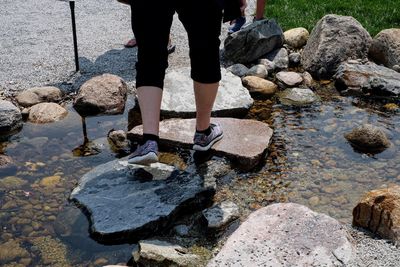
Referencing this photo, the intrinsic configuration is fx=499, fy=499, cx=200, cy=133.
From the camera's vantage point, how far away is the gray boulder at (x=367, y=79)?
5596 mm

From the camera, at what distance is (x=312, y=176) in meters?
4.07

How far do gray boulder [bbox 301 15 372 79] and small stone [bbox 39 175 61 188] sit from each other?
3.60 metres

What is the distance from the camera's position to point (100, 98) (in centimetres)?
511

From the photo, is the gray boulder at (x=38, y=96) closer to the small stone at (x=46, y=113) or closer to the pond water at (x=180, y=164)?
the small stone at (x=46, y=113)

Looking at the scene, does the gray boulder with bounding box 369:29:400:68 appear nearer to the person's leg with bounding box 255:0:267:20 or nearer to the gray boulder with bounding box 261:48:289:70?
the gray boulder with bounding box 261:48:289:70

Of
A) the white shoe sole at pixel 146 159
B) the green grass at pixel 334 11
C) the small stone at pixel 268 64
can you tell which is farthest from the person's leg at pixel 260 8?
the white shoe sole at pixel 146 159

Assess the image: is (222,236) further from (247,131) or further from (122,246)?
(247,131)

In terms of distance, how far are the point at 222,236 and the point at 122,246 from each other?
26.0 inches

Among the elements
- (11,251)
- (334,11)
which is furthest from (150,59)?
(334,11)

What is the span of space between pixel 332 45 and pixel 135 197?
3822 millimetres

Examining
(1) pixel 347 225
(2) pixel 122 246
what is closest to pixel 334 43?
(1) pixel 347 225

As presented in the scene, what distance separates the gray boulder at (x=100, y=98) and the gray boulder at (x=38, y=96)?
288mm

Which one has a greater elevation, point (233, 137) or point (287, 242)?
point (287, 242)

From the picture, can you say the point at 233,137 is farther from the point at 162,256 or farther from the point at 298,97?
the point at 162,256
